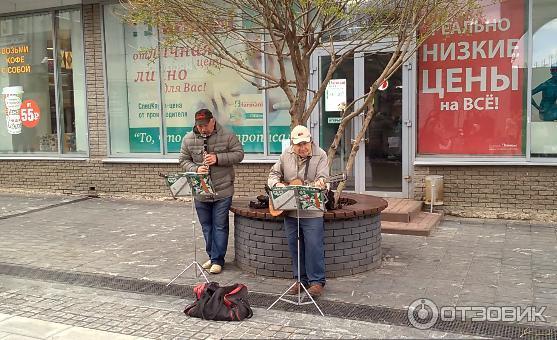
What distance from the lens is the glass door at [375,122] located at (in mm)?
9016

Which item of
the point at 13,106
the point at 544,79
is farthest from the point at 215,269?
the point at 13,106

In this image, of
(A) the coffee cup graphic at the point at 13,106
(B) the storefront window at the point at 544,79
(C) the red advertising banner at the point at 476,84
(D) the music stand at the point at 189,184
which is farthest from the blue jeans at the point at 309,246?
(A) the coffee cup graphic at the point at 13,106

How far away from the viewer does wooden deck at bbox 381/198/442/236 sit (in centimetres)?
762

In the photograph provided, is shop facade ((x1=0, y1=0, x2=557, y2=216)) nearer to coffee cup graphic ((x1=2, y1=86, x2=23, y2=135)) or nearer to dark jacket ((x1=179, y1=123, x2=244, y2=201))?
coffee cup graphic ((x1=2, y1=86, x2=23, y2=135))

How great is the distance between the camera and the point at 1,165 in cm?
1245

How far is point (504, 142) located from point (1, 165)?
10.3 m

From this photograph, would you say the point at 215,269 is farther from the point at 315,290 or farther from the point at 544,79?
the point at 544,79

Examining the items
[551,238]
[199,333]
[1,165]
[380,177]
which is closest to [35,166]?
[1,165]

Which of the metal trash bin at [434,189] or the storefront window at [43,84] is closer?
the metal trash bin at [434,189]

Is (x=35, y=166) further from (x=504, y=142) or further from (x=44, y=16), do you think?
(x=504, y=142)

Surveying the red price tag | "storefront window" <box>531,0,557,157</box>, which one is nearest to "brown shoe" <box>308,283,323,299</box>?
"storefront window" <box>531,0,557,157</box>

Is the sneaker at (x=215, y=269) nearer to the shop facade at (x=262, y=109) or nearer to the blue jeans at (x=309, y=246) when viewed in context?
the blue jeans at (x=309, y=246)

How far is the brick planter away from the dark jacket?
314 mm

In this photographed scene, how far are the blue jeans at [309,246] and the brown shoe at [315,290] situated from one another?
49 mm
